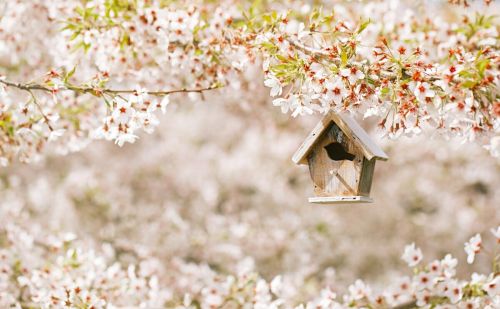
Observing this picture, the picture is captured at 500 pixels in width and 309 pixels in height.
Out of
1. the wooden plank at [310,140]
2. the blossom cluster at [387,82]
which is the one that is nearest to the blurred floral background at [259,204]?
the wooden plank at [310,140]

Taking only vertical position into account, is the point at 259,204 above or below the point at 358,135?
above

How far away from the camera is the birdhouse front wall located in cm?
353

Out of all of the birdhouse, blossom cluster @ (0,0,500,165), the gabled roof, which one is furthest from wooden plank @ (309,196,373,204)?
blossom cluster @ (0,0,500,165)

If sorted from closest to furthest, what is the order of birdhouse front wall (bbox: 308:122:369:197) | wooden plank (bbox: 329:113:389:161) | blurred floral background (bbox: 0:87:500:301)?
wooden plank (bbox: 329:113:389:161) < birdhouse front wall (bbox: 308:122:369:197) < blurred floral background (bbox: 0:87:500:301)

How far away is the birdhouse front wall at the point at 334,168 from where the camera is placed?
3525 millimetres

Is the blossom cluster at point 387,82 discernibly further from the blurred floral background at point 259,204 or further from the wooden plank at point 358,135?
the blurred floral background at point 259,204

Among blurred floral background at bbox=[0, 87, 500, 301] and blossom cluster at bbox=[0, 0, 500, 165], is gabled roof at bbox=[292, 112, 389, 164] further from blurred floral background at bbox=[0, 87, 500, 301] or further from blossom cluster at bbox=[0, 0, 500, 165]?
blurred floral background at bbox=[0, 87, 500, 301]

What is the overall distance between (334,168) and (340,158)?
0.30 feet

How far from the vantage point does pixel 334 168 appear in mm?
3615

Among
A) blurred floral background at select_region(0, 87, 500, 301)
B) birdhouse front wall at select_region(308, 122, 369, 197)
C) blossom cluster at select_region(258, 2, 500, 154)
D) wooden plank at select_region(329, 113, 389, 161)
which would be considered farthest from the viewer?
blurred floral background at select_region(0, 87, 500, 301)

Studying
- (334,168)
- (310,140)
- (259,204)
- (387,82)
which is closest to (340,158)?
(334,168)

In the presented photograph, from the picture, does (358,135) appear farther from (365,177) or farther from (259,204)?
(259,204)

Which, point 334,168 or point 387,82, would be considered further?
point 334,168

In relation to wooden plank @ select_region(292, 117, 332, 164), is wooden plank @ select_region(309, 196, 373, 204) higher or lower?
lower
